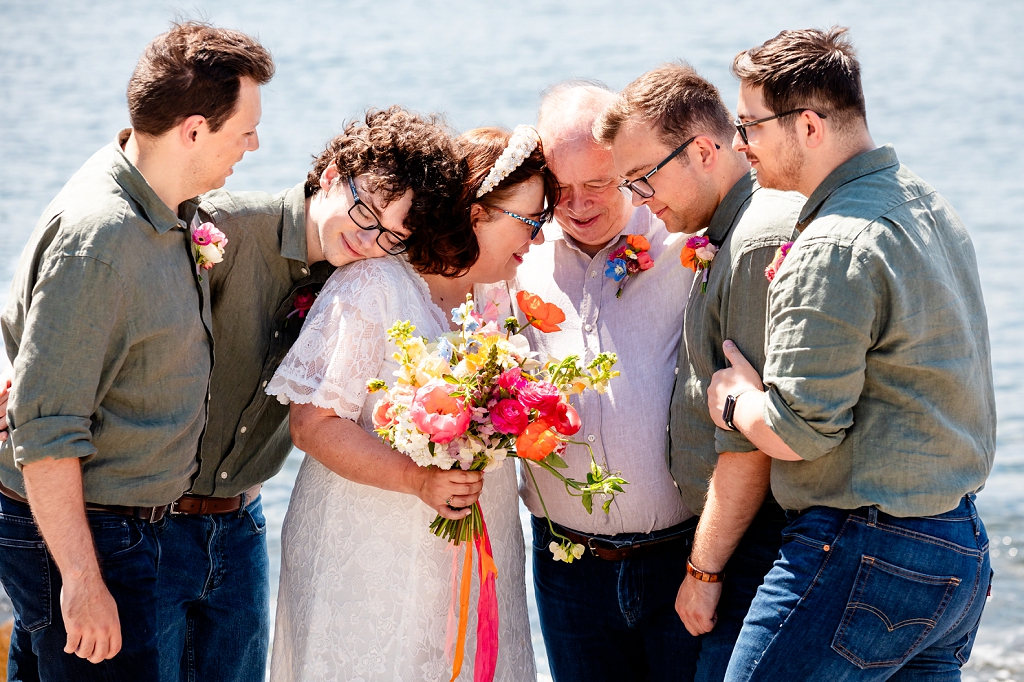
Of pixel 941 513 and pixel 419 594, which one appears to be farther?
pixel 419 594

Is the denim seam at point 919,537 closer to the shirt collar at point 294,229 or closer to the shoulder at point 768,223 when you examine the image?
the shoulder at point 768,223

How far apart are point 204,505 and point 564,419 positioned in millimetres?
1490

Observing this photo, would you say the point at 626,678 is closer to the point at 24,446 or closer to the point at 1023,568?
the point at 24,446

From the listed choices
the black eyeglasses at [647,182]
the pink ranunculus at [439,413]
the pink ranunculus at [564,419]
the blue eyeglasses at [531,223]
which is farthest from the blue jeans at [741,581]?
the blue eyeglasses at [531,223]

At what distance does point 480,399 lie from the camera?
3176 mm

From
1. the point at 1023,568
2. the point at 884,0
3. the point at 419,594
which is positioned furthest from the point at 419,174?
the point at 884,0

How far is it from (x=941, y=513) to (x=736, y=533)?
0.64 meters

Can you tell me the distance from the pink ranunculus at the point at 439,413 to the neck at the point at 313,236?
37.6 inches

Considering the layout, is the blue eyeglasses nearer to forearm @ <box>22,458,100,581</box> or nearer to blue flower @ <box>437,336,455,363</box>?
blue flower @ <box>437,336,455,363</box>

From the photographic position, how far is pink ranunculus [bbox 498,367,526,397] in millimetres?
3148

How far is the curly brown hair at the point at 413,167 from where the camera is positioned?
12.0 ft

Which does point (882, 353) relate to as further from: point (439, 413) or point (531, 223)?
point (531, 223)

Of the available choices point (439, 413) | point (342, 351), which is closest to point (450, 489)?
point (439, 413)

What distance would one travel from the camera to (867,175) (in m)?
2.97
